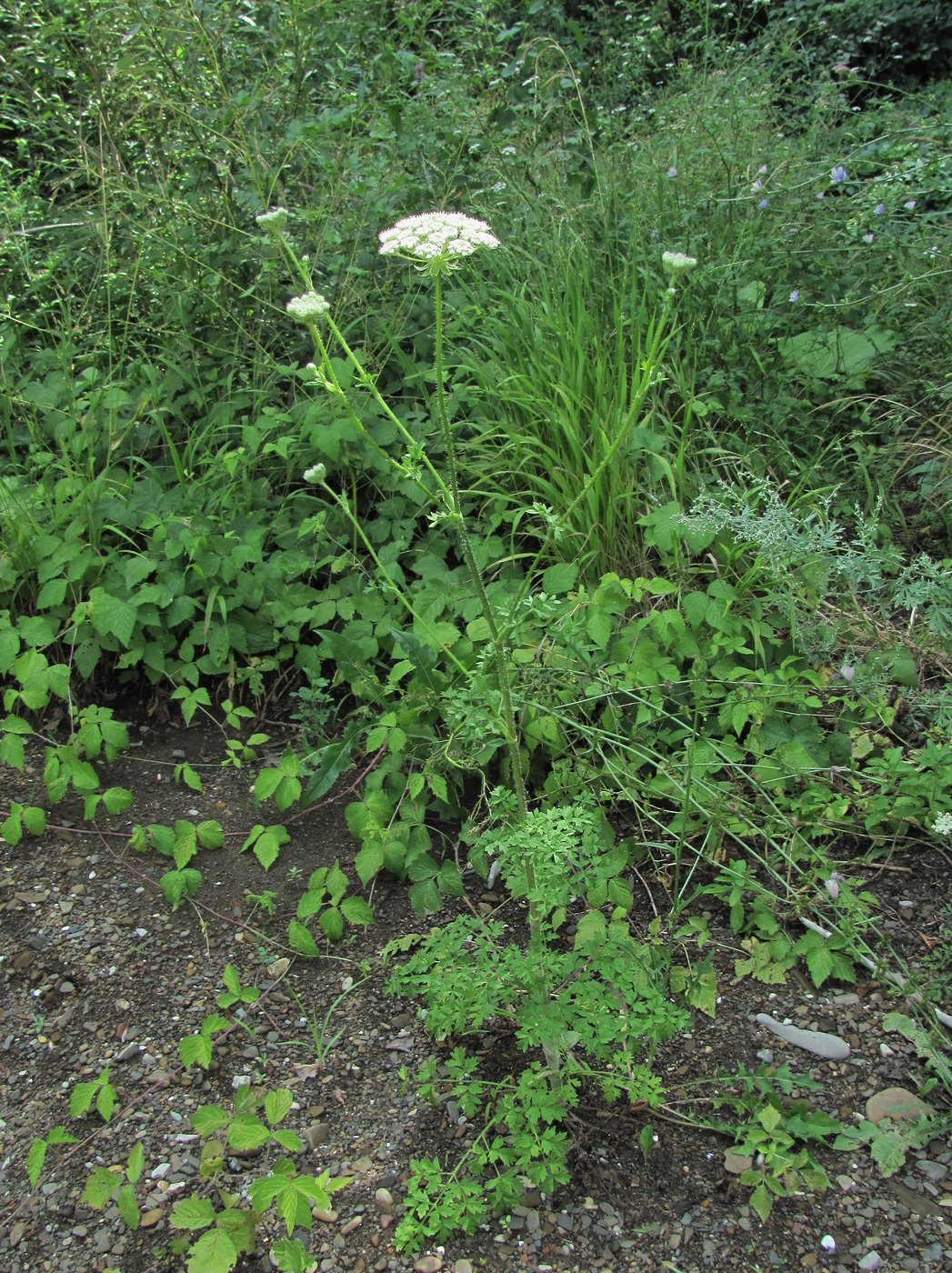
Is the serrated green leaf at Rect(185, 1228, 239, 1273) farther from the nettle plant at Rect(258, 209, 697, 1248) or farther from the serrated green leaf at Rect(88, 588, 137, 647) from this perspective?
the serrated green leaf at Rect(88, 588, 137, 647)

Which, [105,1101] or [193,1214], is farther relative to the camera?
[105,1101]

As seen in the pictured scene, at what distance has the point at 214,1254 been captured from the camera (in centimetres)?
150

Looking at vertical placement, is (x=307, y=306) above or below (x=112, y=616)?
above

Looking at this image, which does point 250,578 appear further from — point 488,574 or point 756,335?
point 756,335

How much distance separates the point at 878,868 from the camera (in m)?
2.22

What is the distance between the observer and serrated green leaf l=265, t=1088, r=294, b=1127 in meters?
1.66

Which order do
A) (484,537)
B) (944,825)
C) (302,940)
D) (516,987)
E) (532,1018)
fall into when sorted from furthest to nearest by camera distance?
(484,537), (302,940), (944,825), (516,987), (532,1018)

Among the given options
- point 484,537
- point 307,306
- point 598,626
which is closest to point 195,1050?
point 598,626

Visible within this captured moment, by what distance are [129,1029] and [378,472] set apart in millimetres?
1644

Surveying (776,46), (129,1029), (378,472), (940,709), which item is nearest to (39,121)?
(378,472)

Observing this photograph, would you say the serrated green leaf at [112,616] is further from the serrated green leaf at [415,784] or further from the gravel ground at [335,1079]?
the serrated green leaf at [415,784]

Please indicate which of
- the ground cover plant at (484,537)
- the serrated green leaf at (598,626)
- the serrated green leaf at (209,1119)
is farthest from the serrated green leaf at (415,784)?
the serrated green leaf at (209,1119)

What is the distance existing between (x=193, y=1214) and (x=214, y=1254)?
0.08m

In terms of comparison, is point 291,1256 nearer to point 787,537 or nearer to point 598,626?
point 598,626
